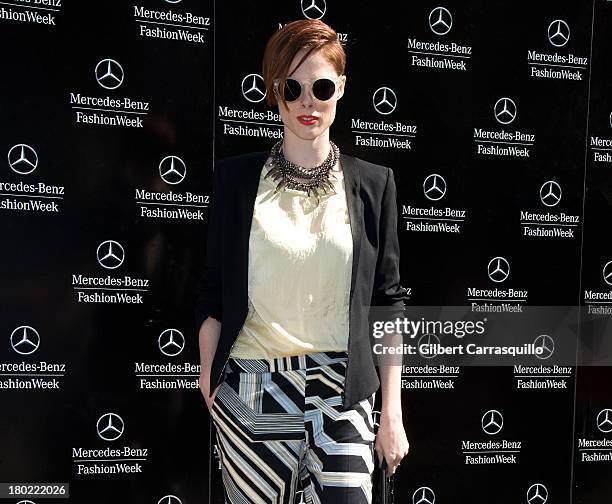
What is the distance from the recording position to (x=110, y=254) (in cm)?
338

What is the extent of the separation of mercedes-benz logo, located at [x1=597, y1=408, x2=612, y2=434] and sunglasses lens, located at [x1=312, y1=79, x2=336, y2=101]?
112 inches

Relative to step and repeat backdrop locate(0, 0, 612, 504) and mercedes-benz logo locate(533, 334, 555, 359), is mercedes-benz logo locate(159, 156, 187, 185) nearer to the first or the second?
step and repeat backdrop locate(0, 0, 612, 504)

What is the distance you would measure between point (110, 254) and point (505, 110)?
2.18m

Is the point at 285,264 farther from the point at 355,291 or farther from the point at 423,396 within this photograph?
the point at 423,396

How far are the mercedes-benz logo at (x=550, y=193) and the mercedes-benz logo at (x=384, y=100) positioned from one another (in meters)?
0.96

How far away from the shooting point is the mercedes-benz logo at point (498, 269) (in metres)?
3.85

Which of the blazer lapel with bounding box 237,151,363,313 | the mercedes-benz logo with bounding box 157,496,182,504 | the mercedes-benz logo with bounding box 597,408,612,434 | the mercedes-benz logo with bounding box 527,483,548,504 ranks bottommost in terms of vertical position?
the mercedes-benz logo with bounding box 527,483,548,504

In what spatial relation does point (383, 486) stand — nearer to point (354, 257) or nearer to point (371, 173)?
point (354, 257)

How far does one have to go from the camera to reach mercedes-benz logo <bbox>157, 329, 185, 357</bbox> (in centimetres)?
344

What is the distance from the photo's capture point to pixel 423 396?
3.78 metres

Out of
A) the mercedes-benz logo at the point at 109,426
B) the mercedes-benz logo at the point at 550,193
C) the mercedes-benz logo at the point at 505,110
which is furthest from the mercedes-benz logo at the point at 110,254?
the mercedes-benz logo at the point at 550,193

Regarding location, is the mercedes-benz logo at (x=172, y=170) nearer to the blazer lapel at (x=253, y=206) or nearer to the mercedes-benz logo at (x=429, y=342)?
the blazer lapel at (x=253, y=206)

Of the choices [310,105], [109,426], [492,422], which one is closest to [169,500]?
[109,426]
